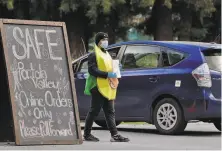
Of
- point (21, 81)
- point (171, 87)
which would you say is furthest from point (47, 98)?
point (171, 87)

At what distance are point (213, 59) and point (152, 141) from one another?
6.71 ft

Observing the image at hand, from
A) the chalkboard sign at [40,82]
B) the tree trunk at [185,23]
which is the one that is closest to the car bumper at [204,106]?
the chalkboard sign at [40,82]

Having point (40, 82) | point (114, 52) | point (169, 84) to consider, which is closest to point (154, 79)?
point (169, 84)

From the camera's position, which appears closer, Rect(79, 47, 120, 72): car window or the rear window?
the rear window

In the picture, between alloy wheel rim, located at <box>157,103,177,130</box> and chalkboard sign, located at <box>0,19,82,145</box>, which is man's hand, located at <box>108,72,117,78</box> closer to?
chalkboard sign, located at <box>0,19,82,145</box>

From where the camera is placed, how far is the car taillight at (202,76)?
12125 millimetres

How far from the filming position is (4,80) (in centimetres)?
1002

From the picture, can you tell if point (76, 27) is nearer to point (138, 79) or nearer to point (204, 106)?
point (138, 79)

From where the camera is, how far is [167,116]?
12492mm

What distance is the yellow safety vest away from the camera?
35.4 feet

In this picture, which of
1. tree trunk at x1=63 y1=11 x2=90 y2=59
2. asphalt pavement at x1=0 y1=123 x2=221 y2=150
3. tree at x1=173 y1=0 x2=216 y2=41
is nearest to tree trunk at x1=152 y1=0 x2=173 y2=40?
tree at x1=173 y1=0 x2=216 y2=41

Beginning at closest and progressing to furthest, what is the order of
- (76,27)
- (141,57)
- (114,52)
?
(141,57), (114,52), (76,27)

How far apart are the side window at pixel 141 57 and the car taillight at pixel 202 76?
87cm

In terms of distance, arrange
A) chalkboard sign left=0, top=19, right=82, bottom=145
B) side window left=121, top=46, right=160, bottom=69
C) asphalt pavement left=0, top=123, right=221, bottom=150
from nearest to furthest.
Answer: chalkboard sign left=0, top=19, right=82, bottom=145, asphalt pavement left=0, top=123, right=221, bottom=150, side window left=121, top=46, right=160, bottom=69
